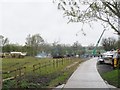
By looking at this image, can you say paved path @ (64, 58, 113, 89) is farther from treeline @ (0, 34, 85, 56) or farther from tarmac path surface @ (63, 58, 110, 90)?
treeline @ (0, 34, 85, 56)

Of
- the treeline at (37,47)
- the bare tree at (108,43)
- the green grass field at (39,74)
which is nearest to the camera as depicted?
the green grass field at (39,74)

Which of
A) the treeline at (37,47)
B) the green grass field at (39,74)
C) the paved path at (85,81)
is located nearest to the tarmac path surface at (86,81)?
the paved path at (85,81)

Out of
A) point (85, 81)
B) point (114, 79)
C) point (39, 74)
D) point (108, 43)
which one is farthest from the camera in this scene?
point (108, 43)

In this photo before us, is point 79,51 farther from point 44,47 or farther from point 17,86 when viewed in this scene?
point 17,86

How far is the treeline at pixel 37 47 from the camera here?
81.4 metres

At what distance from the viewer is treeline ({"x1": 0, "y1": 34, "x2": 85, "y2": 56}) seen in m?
81.4

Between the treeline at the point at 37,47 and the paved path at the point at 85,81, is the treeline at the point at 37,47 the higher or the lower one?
the higher one

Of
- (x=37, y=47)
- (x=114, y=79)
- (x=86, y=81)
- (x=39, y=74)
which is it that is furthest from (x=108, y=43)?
(x=86, y=81)

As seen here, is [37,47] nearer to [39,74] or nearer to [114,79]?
[39,74]

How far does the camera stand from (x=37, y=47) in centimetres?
8612

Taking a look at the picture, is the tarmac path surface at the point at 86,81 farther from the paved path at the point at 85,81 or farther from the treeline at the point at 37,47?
the treeline at the point at 37,47

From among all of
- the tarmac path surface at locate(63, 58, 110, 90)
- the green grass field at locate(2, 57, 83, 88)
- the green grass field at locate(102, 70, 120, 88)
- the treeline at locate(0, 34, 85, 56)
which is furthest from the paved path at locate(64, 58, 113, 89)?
the treeline at locate(0, 34, 85, 56)

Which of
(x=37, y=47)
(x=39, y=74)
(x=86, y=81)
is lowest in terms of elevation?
(x=86, y=81)

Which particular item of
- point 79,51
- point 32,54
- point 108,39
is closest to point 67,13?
point 32,54
